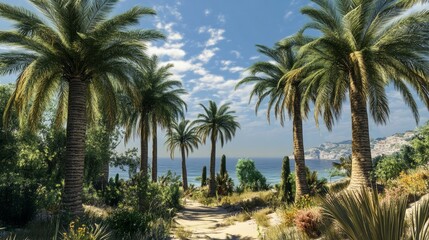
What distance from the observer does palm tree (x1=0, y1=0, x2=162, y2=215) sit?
39.1 ft

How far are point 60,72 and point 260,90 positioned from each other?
14.1 meters

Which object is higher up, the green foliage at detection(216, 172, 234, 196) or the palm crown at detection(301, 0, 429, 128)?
the palm crown at detection(301, 0, 429, 128)

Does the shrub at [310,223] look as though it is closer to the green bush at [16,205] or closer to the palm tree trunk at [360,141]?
the palm tree trunk at [360,141]

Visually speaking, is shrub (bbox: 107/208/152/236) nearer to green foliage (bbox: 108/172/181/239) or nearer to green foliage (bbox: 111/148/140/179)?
green foliage (bbox: 108/172/181/239)

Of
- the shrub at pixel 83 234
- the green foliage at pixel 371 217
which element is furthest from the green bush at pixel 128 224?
the green foliage at pixel 371 217

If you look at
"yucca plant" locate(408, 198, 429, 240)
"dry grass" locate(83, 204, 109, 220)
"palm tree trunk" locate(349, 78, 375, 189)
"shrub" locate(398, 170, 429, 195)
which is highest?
"palm tree trunk" locate(349, 78, 375, 189)

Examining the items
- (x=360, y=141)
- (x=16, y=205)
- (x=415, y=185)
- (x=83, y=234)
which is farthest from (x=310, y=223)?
(x=16, y=205)

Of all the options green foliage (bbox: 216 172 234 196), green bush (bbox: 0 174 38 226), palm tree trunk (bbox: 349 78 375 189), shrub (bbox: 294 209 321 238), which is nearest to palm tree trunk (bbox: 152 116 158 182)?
green foliage (bbox: 216 172 234 196)

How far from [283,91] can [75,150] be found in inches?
575

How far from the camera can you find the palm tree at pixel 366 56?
41.2 feet

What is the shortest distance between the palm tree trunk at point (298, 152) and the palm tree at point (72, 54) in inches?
433

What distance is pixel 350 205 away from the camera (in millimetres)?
3719

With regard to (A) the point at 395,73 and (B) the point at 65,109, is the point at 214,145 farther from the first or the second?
(A) the point at 395,73

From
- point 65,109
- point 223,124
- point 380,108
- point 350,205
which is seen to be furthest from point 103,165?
point 350,205
